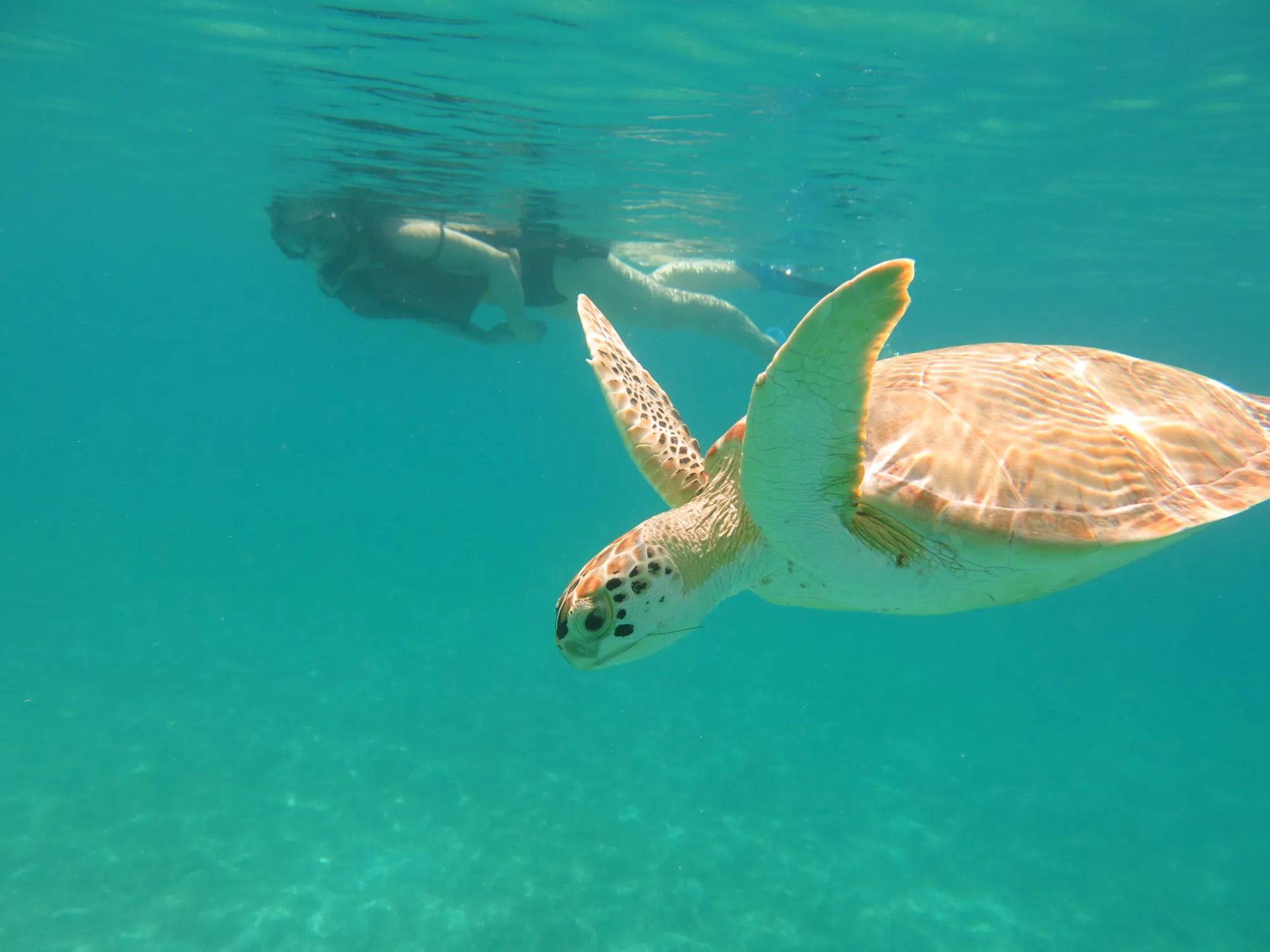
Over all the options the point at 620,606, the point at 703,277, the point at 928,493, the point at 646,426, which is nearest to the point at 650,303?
the point at 703,277

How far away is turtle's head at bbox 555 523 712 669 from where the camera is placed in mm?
2355

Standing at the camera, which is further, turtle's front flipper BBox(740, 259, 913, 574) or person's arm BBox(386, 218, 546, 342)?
person's arm BBox(386, 218, 546, 342)

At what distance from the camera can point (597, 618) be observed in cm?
235

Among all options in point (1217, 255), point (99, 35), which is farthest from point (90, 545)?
point (1217, 255)

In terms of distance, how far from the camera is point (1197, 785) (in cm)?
1001

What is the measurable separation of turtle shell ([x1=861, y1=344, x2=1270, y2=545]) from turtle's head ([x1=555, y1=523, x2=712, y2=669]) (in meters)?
0.76

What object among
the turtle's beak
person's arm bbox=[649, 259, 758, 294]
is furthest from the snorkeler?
the turtle's beak

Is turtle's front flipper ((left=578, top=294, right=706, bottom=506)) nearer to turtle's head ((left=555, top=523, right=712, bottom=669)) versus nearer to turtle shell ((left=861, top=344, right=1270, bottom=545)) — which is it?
turtle's head ((left=555, top=523, right=712, bottom=669))

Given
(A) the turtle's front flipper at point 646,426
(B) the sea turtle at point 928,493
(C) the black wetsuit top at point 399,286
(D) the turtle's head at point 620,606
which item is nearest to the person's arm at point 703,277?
(C) the black wetsuit top at point 399,286

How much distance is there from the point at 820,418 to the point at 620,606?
2.91 ft

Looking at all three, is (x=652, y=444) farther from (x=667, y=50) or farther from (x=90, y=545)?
(x=90, y=545)

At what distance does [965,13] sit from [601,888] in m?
8.61

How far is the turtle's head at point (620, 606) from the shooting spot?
2.36 meters

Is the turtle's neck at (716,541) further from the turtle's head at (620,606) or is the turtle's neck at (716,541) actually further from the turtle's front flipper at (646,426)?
the turtle's front flipper at (646,426)
